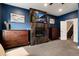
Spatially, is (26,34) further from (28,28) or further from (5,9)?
Result: (5,9)

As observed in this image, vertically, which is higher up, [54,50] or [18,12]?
[18,12]

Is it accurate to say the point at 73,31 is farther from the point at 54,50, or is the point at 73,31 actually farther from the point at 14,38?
the point at 14,38

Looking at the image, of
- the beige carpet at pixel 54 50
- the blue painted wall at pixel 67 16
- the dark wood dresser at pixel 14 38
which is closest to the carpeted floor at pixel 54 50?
the beige carpet at pixel 54 50

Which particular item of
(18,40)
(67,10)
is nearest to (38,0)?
(67,10)

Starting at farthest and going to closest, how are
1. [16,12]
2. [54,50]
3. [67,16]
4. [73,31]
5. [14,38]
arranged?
1. [73,31]
2. [16,12]
3. [14,38]
4. [67,16]
5. [54,50]

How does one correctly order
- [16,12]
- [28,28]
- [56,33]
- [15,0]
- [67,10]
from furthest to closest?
[28,28] → [56,33] → [16,12] → [67,10] → [15,0]

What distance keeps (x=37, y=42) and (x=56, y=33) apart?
0.97m

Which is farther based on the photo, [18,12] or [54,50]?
[18,12]

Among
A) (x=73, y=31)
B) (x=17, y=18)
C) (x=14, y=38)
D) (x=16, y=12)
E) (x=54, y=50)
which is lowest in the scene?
(x=54, y=50)

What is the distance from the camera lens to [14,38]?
3.90 m

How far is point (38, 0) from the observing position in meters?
2.29

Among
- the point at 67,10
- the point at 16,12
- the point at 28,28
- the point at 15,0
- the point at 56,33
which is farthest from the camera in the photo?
the point at 28,28

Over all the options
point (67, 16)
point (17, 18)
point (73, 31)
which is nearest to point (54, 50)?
point (67, 16)

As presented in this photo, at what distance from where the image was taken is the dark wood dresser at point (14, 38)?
142 inches
